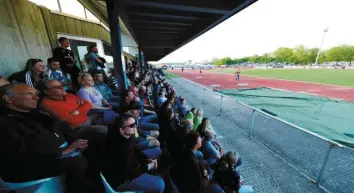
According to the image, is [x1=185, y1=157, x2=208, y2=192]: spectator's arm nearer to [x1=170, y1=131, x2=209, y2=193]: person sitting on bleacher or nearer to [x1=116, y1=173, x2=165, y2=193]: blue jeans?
[x1=170, y1=131, x2=209, y2=193]: person sitting on bleacher

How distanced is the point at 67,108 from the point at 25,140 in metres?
0.90

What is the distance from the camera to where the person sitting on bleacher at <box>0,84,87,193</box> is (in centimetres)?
123

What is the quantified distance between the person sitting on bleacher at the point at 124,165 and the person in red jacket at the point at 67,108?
0.89m

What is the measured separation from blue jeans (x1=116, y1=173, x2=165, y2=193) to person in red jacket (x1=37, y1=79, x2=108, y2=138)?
1094 millimetres

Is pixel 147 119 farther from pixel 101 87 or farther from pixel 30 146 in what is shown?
pixel 30 146

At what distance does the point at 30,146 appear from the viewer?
54.6 inches

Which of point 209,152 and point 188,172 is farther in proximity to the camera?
point 209,152

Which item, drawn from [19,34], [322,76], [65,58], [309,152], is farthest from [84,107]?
[322,76]

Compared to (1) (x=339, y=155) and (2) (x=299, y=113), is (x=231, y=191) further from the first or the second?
(2) (x=299, y=113)

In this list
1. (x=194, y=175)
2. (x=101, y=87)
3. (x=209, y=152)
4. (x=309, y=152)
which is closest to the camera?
(x=194, y=175)

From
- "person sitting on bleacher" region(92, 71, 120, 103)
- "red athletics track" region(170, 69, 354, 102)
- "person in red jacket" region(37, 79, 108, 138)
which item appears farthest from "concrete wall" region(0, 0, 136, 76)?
"red athletics track" region(170, 69, 354, 102)

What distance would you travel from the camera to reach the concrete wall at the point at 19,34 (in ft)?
10.6

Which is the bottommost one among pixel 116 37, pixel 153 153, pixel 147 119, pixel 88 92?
pixel 153 153

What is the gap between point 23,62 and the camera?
3777 mm
